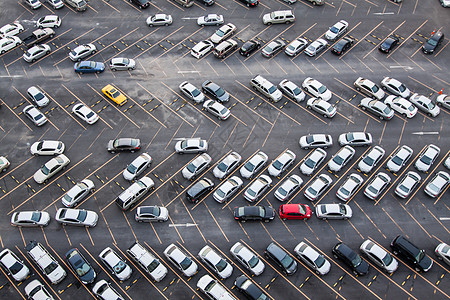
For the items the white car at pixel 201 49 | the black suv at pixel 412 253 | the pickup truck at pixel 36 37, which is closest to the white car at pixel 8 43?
the pickup truck at pixel 36 37

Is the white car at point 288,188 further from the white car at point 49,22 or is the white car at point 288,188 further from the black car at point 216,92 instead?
the white car at point 49,22

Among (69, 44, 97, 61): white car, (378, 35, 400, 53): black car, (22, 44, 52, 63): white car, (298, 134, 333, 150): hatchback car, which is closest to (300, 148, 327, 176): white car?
(298, 134, 333, 150): hatchback car

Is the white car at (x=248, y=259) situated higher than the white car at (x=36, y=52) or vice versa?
the white car at (x=36, y=52)

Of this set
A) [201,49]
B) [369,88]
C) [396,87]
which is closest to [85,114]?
[201,49]

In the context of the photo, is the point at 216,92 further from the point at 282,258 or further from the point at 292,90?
the point at 282,258

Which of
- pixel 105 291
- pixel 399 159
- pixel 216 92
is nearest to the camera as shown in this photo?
pixel 105 291

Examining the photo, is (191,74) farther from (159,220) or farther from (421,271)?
(421,271)
